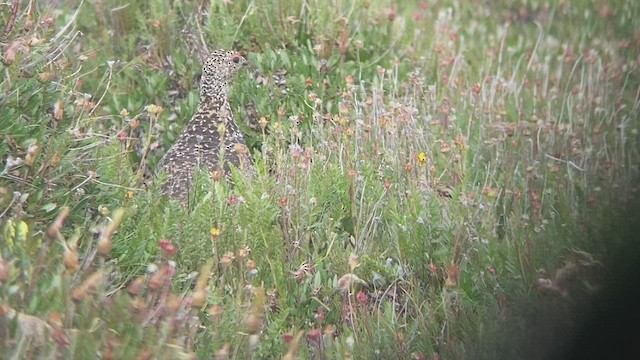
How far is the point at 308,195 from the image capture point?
4.74 metres

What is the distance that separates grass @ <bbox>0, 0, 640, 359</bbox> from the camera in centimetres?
328

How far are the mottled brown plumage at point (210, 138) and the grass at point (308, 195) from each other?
17 cm

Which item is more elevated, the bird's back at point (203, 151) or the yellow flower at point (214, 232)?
the yellow flower at point (214, 232)

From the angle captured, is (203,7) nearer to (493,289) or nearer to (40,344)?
(493,289)

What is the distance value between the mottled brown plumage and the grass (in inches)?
6.7

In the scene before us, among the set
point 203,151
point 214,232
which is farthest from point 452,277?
point 203,151

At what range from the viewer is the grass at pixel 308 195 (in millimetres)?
3277

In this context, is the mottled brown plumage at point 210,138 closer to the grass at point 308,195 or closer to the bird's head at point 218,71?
the bird's head at point 218,71

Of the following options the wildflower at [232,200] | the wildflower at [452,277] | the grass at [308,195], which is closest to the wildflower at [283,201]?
the grass at [308,195]

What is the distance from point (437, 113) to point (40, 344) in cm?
365

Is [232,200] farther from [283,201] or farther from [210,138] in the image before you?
[210,138]

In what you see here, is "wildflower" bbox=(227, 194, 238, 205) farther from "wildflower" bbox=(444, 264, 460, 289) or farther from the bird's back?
"wildflower" bbox=(444, 264, 460, 289)

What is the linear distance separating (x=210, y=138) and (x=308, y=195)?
89cm

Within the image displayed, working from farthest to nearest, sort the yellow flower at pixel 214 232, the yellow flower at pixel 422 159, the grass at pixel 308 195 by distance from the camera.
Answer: the yellow flower at pixel 422 159 < the yellow flower at pixel 214 232 < the grass at pixel 308 195
